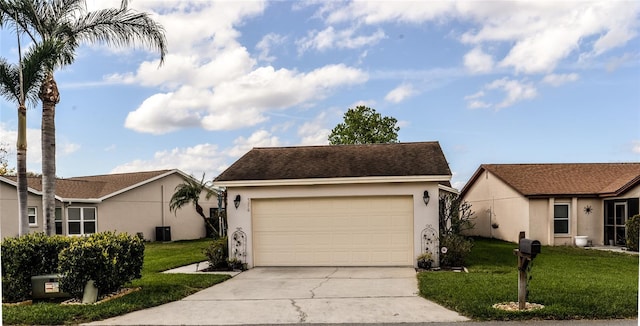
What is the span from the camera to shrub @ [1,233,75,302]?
9188mm

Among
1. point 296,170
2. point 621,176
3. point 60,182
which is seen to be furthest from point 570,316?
point 60,182

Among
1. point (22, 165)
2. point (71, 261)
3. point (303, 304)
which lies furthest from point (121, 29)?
point (303, 304)

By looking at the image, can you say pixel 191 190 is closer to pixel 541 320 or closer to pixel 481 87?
pixel 481 87

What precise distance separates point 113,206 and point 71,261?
682 inches

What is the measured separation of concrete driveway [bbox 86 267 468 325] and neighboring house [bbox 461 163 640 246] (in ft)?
35.7

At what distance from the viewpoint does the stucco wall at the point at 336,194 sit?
1334 cm

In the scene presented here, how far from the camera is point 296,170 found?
563 inches

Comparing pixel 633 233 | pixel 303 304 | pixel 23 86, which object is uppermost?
pixel 23 86

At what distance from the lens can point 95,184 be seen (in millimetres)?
26578

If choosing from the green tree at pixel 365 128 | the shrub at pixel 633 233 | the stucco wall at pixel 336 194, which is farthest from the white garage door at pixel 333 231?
the green tree at pixel 365 128

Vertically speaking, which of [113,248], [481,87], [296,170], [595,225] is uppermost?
[481,87]

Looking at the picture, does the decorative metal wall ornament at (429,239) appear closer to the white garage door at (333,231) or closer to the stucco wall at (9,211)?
the white garage door at (333,231)

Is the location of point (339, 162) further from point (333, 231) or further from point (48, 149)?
point (48, 149)

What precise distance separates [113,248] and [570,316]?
7.55 metres
